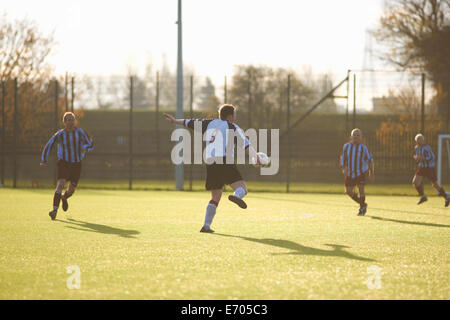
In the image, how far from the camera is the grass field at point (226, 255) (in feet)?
17.0

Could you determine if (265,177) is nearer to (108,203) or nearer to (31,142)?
(31,142)

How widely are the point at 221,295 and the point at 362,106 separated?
18.2m

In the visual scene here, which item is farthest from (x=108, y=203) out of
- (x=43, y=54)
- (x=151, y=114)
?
(x=151, y=114)

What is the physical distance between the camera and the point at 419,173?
16672 millimetres

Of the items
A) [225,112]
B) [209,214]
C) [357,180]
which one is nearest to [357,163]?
[357,180]

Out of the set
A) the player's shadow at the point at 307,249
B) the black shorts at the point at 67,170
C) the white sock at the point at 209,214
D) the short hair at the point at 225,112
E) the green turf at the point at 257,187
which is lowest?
the green turf at the point at 257,187

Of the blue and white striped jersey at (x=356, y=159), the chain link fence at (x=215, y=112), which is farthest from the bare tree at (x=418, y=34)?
the blue and white striped jersey at (x=356, y=159)

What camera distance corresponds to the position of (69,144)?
1139cm

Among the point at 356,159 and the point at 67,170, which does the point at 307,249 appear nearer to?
the point at 356,159
